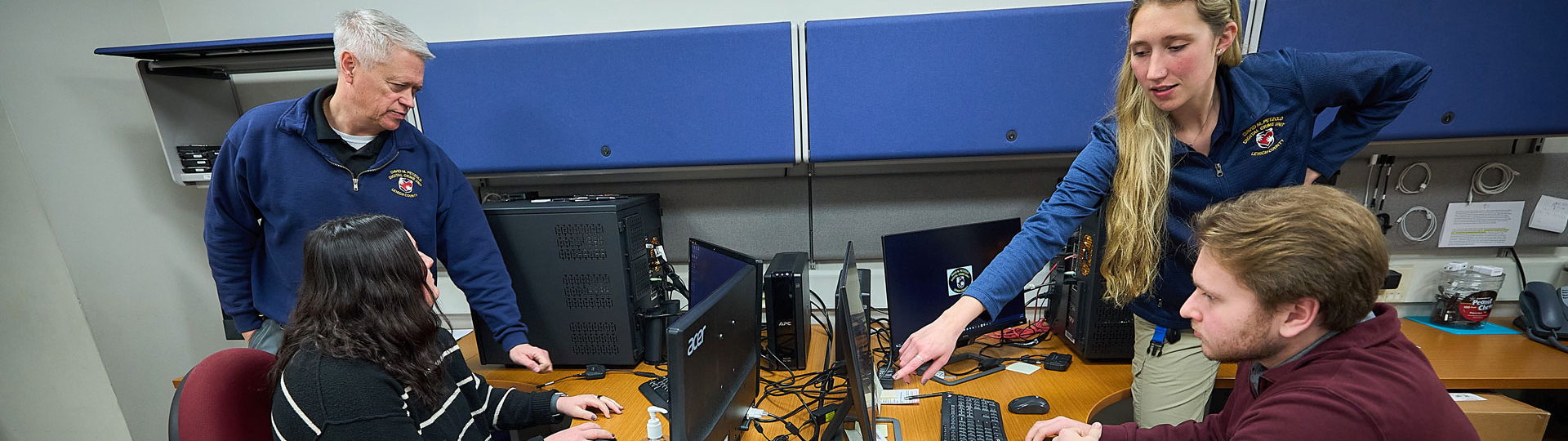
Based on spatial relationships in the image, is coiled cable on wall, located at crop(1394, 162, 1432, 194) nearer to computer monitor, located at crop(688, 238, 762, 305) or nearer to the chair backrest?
computer monitor, located at crop(688, 238, 762, 305)

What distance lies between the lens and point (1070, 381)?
1.40 m

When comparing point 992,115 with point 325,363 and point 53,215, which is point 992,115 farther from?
point 53,215

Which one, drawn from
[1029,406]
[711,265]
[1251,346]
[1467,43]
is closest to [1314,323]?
[1251,346]

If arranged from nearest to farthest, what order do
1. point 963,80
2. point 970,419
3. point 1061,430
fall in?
point 1061,430
point 970,419
point 963,80

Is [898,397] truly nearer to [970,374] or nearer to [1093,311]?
[970,374]

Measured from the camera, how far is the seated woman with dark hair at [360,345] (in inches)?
34.3

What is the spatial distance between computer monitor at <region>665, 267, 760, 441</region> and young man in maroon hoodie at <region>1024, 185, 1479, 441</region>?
73 cm

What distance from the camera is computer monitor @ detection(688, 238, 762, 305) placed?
1358 millimetres

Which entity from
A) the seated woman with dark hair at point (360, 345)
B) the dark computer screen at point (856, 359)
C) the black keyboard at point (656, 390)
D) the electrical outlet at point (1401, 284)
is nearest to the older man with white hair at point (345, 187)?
the black keyboard at point (656, 390)

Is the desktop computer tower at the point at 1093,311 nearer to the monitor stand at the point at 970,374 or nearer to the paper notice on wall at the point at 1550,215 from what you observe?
the monitor stand at the point at 970,374

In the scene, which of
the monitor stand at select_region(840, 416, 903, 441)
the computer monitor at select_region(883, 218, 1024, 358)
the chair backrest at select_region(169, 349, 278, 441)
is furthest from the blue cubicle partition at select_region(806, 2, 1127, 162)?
the chair backrest at select_region(169, 349, 278, 441)

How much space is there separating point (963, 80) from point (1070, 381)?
0.85 metres

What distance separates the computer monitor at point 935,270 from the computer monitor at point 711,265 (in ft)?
1.20

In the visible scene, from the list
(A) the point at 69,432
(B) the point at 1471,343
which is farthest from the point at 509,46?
(B) the point at 1471,343
